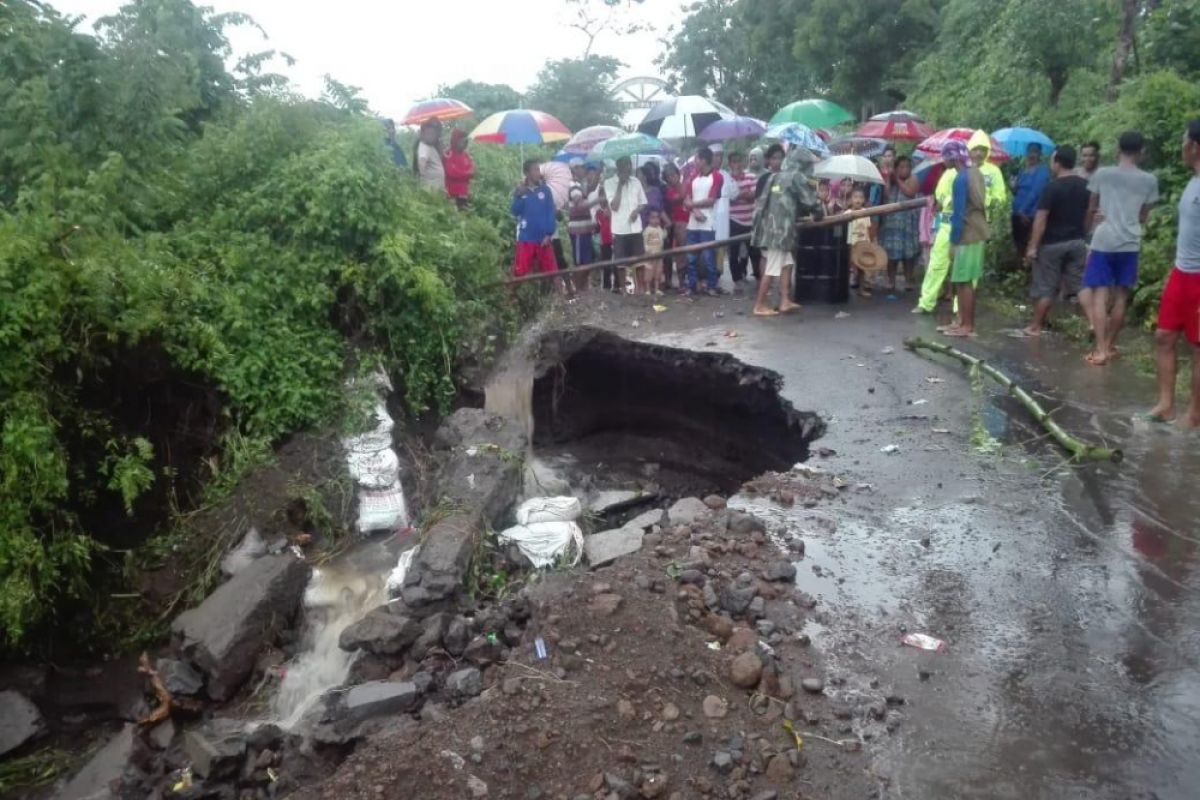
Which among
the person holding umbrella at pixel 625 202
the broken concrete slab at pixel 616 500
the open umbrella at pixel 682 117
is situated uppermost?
the open umbrella at pixel 682 117

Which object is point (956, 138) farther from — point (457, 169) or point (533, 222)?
point (457, 169)

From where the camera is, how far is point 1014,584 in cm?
462

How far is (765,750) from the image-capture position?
360 centimetres

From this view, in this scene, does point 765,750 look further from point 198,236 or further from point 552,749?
point 198,236

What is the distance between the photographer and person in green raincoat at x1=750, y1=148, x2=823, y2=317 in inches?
400

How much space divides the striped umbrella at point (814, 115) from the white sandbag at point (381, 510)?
32.6 ft

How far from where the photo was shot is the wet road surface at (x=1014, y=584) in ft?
11.4

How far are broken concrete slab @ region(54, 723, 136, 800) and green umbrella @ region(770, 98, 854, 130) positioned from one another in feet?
40.8

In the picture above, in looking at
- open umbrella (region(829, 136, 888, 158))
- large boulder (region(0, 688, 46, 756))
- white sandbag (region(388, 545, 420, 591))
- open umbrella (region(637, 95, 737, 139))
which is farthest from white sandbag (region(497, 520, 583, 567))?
open umbrella (region(637, 95, 737, 139))

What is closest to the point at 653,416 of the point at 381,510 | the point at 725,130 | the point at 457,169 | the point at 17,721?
the point at 457,169

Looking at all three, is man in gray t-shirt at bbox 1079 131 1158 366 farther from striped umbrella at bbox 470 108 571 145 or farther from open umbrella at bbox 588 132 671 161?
striped umbrella at bbox 470 108 571 145

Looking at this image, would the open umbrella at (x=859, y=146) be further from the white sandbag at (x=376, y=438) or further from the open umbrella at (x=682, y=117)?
the white sandbag at (x=376, y=438)

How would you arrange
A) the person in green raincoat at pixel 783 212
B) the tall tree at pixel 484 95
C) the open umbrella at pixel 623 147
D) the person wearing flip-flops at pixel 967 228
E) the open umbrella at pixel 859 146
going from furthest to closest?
1. the tall tree at pixel 484 95
2. the open umbrella at pixel 859 146
3. the open umbrella at pixel 623 147
4. the person in green raincoat at pixel 783 212
5. the person wearing flip-flops at pixel 967 228

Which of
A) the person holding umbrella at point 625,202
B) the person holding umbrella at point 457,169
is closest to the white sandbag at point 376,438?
the person holding umbrella at point 457,169
